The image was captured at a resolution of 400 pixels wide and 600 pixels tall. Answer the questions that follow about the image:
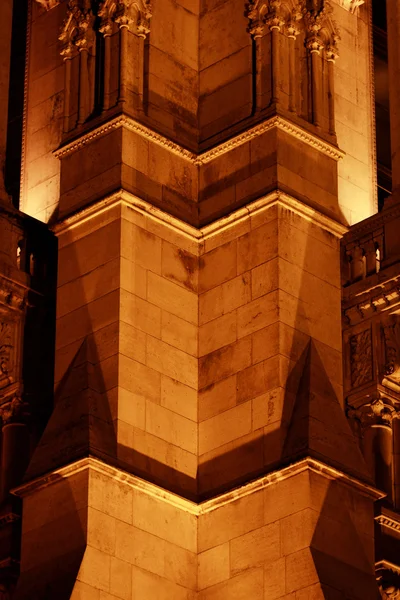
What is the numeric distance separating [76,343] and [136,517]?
3.15 metres

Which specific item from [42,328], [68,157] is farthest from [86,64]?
[42,328]

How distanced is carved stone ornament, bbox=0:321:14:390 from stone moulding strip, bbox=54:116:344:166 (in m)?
2.81

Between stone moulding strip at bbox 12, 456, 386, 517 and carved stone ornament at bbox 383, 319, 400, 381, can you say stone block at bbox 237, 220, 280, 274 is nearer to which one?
carved stone ornament at bbox 383, 319, 400, 381

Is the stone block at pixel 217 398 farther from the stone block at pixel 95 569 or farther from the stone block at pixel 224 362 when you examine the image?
the stone block at pixel 95 569

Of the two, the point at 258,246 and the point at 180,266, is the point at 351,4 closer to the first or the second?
the point at 258,246

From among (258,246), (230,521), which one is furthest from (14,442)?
(258,246)

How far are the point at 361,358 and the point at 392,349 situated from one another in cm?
52

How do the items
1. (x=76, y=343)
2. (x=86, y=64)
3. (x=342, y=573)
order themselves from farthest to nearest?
1. (x=86, y=64)
2. (x=76, y=343)
3. (x=342, y=573)

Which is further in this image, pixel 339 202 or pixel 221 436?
pixel 339 202

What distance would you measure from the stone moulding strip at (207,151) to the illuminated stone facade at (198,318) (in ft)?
0.11

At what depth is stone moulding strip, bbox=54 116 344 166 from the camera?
39.8 meters

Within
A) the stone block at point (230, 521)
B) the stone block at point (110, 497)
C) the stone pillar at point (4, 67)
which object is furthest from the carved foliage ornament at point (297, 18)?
the stone block at point (110, 497)

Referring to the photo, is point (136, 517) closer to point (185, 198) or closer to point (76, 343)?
point (76, 343)

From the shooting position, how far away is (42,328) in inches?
1604
